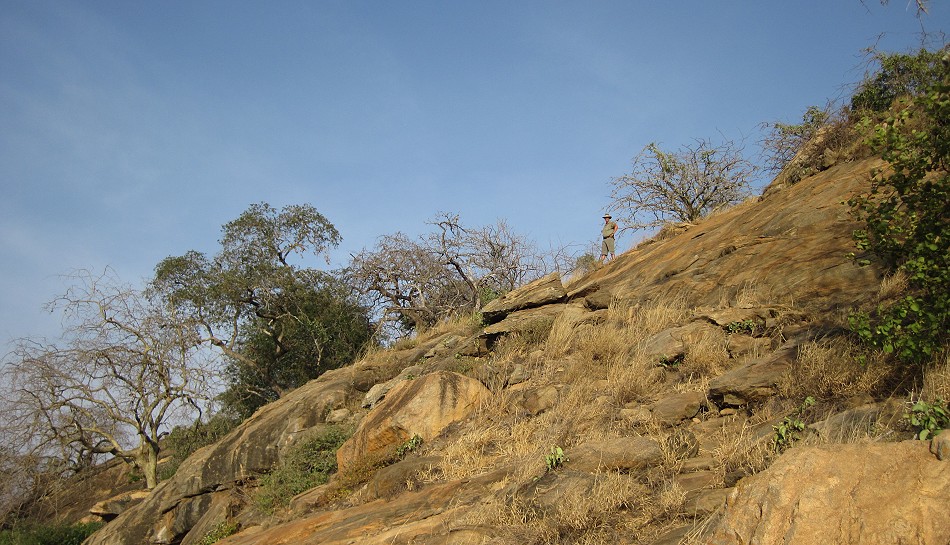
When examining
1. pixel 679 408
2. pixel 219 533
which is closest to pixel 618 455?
pixel 679 408

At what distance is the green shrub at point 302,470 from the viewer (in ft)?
33.1

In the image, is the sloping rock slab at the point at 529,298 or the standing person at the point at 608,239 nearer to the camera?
the sloping rock slab at the point at 529,298

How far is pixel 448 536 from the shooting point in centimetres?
543

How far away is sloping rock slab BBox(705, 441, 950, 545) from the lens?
10.6ft

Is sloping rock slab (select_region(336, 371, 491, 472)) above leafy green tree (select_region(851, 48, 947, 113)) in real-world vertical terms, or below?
below

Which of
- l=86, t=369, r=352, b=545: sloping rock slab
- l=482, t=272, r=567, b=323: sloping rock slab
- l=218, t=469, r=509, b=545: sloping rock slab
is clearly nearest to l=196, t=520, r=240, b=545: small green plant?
l=86, t=369, r=352, b=545: sloping rock slab

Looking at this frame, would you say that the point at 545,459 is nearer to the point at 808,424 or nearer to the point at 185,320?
the point at 808,424

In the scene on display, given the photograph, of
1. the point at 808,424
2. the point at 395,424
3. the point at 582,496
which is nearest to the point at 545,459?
the point at 582,496

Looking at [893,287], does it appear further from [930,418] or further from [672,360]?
[930,418]

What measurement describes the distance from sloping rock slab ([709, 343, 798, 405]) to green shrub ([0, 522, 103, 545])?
20.2 meters

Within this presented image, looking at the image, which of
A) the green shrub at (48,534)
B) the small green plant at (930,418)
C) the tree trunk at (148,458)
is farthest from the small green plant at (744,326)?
the green shrub at (48,534)

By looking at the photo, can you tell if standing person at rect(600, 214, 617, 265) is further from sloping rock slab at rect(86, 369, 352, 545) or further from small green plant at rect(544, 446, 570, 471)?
small green plant at rect(544, 446, 570, 471)

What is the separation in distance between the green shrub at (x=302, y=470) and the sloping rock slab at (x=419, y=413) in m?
0.70

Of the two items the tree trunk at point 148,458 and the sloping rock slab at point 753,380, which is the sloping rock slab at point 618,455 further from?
the tree trunk at point 148,458
